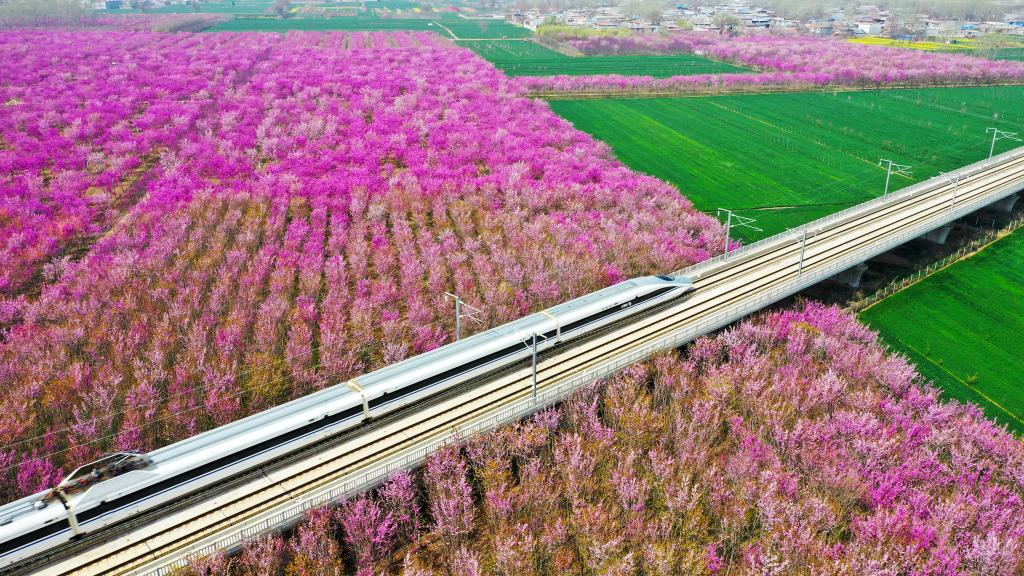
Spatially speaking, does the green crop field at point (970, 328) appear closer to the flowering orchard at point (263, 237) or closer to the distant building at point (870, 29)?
the flowering orchard at point (263, 237)

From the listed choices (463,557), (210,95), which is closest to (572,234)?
(463,557)

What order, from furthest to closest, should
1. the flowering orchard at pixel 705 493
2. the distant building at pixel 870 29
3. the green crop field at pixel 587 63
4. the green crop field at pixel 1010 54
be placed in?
the distant building at pixel 870 29 → the green crop field at pixel 1010 54 → the green crop field at pixel 587 63 → the flowering orchard at pixel 705 493

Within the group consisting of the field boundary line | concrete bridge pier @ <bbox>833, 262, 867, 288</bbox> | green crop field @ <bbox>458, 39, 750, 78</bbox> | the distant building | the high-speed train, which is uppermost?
the distant building

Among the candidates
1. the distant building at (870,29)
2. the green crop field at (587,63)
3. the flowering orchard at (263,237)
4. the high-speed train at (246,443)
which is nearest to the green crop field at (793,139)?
the flowering orchard at (263,237)

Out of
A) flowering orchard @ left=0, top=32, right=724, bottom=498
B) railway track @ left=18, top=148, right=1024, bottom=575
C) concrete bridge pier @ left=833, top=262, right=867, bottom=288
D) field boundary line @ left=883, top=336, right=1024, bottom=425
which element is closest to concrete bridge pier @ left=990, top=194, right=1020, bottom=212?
railway track @ left=18, top=148, right=1024, bottom=575

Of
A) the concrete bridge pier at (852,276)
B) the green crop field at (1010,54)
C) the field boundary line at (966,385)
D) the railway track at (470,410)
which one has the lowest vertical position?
the field boundary line at (966,385)

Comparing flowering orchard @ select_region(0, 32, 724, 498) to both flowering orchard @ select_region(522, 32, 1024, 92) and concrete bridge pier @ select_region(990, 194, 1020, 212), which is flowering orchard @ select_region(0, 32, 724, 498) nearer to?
flowering orchard @ select_region(522, 32, 1024, 92)

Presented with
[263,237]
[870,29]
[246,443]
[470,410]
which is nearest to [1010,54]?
[870,29]
